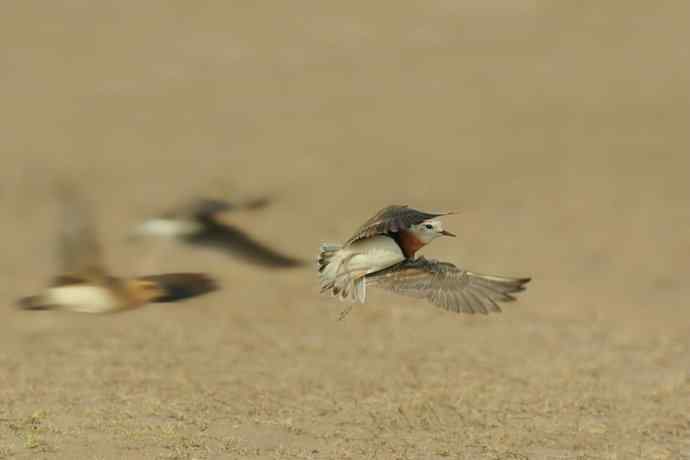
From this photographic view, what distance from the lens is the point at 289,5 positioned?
18.6m

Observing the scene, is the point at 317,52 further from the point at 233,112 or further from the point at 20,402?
the point at 20,402

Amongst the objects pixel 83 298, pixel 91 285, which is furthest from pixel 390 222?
pixel 83 298

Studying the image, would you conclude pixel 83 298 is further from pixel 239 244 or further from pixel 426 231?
pixel 426 231

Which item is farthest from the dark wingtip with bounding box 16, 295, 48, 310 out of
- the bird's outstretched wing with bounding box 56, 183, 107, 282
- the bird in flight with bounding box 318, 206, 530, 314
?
the bird in flight with bounding box 318, 206, 530, 314

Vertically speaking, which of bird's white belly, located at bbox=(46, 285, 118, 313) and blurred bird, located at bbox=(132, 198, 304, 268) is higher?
blurred bird, located at bbox=(132, 198, 304, 268)

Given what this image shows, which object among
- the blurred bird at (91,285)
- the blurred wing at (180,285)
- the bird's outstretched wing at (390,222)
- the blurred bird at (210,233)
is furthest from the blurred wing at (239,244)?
the bird's outstretched wing at (390,222)

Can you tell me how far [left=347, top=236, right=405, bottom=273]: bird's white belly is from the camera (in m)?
7.02

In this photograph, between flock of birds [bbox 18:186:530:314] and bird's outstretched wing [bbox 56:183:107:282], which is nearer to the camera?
flock of birds [bbox 18:186:530:314]

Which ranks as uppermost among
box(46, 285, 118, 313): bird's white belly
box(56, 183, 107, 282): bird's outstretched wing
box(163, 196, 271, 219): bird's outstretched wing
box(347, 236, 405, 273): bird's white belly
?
box(163, 196, 271, 219): bird's outstretched wing

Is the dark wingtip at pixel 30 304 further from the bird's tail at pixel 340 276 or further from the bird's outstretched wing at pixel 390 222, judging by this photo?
the bird's outstretched wing at pixel 390 222

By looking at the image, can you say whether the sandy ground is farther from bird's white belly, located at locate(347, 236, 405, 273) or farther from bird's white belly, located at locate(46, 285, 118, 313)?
bird's white belly, located at locate(347, 236, 405, 273)

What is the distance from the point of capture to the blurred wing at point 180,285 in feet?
34.1

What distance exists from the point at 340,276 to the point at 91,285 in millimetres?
3363

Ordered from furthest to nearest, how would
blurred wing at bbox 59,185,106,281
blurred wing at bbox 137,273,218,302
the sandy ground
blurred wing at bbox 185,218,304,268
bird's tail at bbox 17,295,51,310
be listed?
blurred wing at bbox 185,218,304,268
bird's tail at bbox 17,295,51,310
blurred wing at bbox 137,273,218,302
blurred wing at bbox 59,185,106,281
the sandy ground
